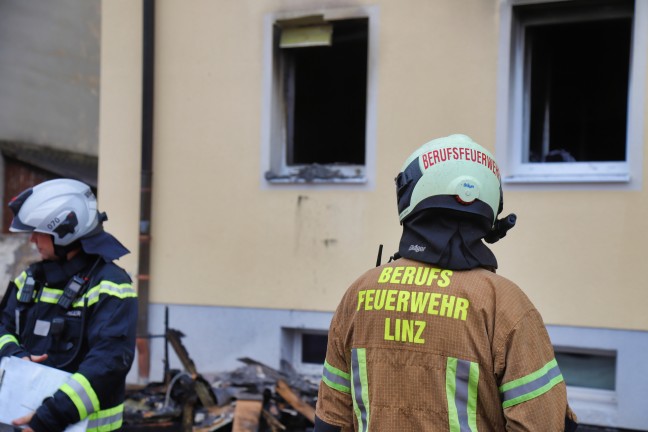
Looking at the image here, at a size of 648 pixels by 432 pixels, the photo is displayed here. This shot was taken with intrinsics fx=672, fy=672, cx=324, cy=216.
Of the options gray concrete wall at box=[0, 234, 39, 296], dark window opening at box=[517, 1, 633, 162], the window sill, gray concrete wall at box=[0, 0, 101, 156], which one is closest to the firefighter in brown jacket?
the window sill

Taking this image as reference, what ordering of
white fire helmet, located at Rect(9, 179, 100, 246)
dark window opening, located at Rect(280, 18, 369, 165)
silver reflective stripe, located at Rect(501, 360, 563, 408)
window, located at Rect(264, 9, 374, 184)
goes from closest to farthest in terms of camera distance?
silver reflective stripe, located at Rect(501, 360, 563, 408) → white fire helmet, located at Rect(9, 179, 100, 246) → window, located at Rect(264, 9, 374, 184) → dark window opening, located at Rect(280, 18, 369, 165)

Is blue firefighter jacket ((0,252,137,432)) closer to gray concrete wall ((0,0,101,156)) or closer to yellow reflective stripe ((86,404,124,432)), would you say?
yellow reflective stripe ((86,404,124,432))

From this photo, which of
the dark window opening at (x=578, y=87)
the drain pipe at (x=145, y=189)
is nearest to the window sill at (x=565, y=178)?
the dark window opening at (x=578, y=87)

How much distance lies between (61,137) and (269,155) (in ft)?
20.2

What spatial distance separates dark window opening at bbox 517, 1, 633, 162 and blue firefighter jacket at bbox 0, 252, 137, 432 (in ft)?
11.1

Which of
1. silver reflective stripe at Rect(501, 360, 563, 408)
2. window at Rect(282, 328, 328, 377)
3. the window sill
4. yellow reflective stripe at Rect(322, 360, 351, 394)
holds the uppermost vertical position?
the window sill

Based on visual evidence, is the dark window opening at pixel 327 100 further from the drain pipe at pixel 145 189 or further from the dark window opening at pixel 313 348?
the dark window opening at pixel 313 348

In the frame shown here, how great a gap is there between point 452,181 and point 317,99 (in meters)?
4.14

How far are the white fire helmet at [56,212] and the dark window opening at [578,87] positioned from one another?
3.36m

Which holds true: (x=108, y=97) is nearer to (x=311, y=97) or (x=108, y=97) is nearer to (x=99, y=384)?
(x=311, y=97)

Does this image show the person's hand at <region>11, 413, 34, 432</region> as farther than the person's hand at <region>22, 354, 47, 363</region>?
No

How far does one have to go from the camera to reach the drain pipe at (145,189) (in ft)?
19.3

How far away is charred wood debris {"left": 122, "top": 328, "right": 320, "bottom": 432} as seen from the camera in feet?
15.5

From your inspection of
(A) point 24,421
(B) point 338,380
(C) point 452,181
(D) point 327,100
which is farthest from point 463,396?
(D) point 327,100
